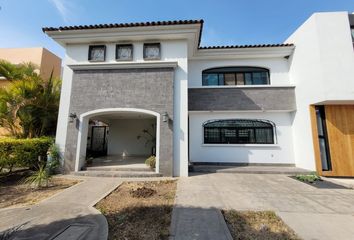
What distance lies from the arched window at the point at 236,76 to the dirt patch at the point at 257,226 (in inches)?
335

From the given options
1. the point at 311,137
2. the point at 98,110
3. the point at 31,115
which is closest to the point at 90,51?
the point at 98,110

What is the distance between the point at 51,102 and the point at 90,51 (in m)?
3.90

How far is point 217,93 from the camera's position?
10.5m

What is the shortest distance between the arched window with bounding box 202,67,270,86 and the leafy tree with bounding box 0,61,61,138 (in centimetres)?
962

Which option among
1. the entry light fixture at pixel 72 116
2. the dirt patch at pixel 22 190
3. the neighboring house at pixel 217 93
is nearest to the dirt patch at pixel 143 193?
the neighboring house at pixel 217 93

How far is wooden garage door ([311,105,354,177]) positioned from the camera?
26.8 feet

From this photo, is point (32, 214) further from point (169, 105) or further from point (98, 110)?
point (169, 105)

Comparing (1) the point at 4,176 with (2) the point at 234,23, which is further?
(2) the point at 234,23

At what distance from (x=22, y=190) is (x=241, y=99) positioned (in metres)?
11.1

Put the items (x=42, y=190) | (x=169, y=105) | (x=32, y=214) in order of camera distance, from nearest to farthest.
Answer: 1. (x=32, y=214)
2. (x=42, y=190)
3. (x=169, y=105)

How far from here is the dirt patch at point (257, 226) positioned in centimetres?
331

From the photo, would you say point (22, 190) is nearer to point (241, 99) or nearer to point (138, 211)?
point (138, 211)

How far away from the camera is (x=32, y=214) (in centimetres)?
416

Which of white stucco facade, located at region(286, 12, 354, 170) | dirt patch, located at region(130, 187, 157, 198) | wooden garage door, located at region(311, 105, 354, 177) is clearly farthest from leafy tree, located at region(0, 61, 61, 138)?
wooden garage door, located at region(311, 105, 354, 177)
